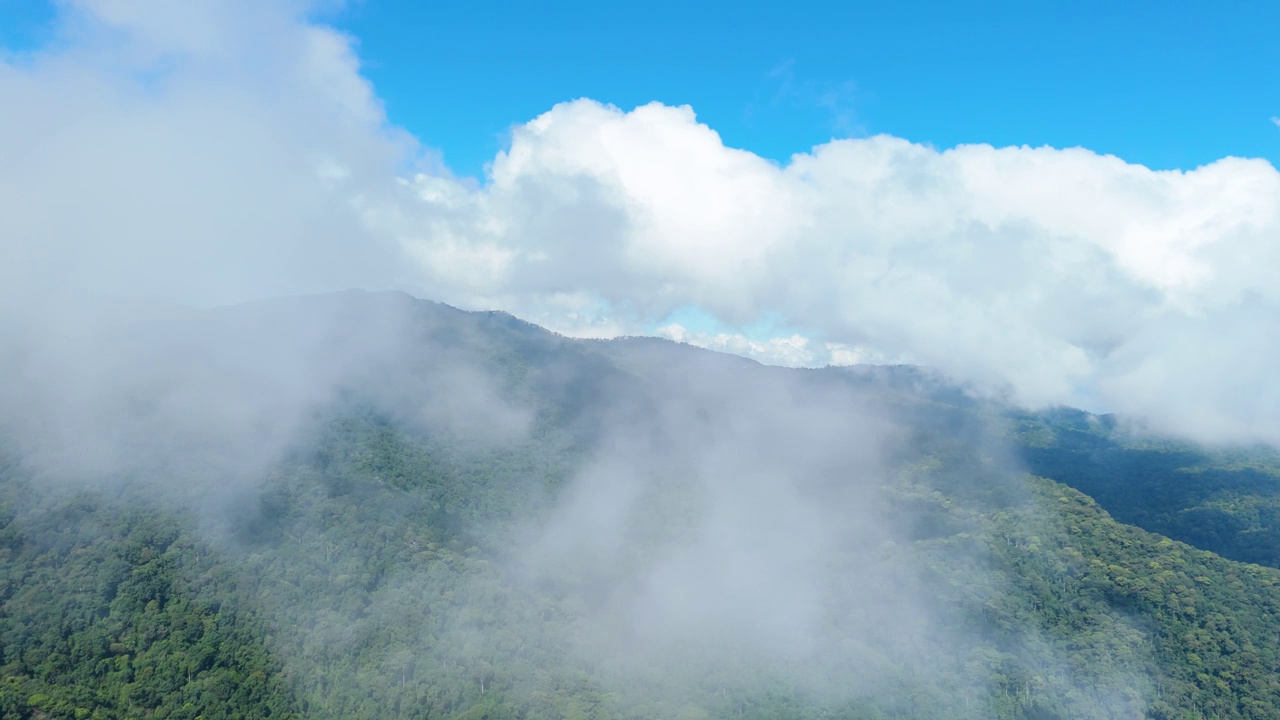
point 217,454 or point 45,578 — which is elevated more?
point 217,454

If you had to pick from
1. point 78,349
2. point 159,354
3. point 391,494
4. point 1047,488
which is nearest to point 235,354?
→ point 159,354

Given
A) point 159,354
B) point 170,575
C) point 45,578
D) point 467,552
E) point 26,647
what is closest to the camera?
point 26,647

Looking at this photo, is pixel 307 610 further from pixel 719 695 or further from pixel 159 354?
pixel 159 354

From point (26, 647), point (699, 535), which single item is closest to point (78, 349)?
point (26, 647)

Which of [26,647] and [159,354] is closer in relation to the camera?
[26,647]

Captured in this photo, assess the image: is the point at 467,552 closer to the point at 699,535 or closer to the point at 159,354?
the point at 699,535

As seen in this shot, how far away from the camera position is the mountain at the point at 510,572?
97.6 m

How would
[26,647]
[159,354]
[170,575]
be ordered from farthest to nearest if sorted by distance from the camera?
[159,354]
[170,575]
[26,647]

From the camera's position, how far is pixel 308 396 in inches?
6309

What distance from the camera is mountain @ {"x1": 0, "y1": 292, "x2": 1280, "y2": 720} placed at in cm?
9762

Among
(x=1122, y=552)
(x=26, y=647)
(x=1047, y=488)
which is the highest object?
(x=1047, y=488)

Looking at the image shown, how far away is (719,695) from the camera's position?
10800 centimetres

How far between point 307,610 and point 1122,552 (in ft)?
431

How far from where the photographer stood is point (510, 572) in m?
135
